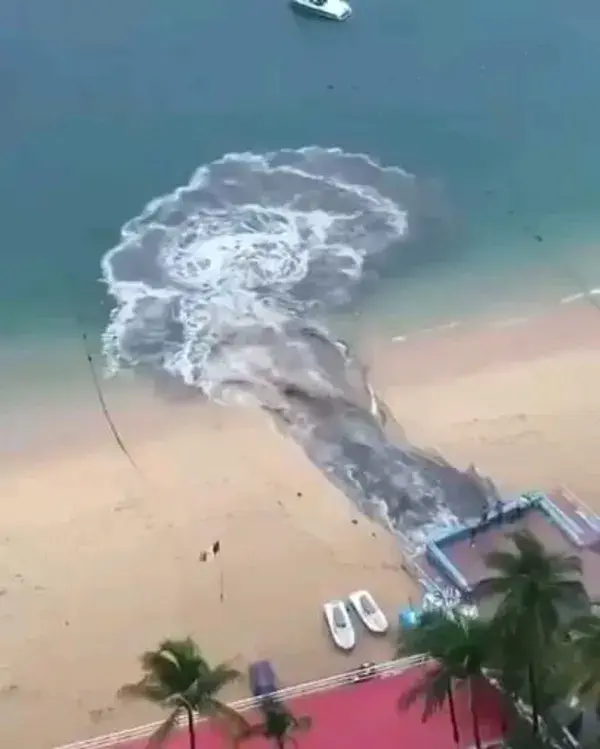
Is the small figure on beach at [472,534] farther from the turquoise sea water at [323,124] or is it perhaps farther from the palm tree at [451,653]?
the turquoise sea water at [323,124]

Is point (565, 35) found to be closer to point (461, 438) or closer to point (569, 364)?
point (569, 364)

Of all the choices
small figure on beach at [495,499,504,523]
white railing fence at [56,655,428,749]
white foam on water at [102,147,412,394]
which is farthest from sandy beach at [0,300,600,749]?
white foam on water at [102,147,412,394]

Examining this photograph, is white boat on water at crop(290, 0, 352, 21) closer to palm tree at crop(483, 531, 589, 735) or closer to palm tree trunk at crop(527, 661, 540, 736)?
palm tree at crop(483, 531, 589, 735)

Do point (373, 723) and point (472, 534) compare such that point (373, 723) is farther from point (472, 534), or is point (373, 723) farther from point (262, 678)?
point (472, 534)

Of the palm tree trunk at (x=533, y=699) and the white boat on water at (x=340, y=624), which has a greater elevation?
the white boat on water at (x=340, y=624)

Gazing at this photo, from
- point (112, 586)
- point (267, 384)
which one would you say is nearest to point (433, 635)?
point (112, 586)

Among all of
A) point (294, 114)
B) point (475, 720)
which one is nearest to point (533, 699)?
point (475, 720)

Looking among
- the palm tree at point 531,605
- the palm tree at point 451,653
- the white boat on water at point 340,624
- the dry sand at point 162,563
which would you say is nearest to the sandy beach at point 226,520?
the dry sand at point 162,563
